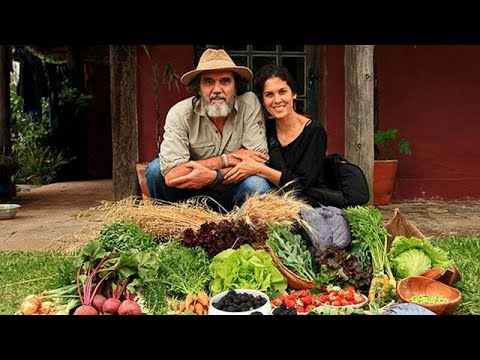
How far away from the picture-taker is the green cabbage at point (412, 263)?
139 inches

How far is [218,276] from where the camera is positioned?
11.3ft

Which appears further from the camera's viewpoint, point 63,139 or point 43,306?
point 63,139

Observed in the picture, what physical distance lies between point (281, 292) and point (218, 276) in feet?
1.23

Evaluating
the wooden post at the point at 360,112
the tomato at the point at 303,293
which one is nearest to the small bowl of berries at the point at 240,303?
the tomato at the point at 303,293

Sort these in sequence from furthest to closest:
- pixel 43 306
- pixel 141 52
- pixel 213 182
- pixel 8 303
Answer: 1. pixel 141 52
2. pixel 213 182
3. pixel 8 303
4. pixel 43 306

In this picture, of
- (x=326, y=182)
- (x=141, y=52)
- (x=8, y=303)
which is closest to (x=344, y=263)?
(x=326, y=182)

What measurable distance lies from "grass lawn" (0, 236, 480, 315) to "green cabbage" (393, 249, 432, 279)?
0.79ft

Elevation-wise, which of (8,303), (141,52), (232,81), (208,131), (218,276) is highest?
(141,52)

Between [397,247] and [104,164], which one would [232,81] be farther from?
[104,164]

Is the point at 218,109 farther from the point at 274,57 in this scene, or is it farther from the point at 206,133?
the point at 274,57

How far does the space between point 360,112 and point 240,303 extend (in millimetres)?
3192

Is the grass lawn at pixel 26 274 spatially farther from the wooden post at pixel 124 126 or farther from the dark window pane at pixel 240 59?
the dark window pane at pixel 240 59

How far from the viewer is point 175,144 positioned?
→ 4363mm

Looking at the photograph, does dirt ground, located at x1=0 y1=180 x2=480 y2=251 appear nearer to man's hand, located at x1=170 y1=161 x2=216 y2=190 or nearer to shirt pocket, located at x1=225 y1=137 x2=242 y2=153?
man's hand, located at x1=170 y1=161 x2=216 y2=190
